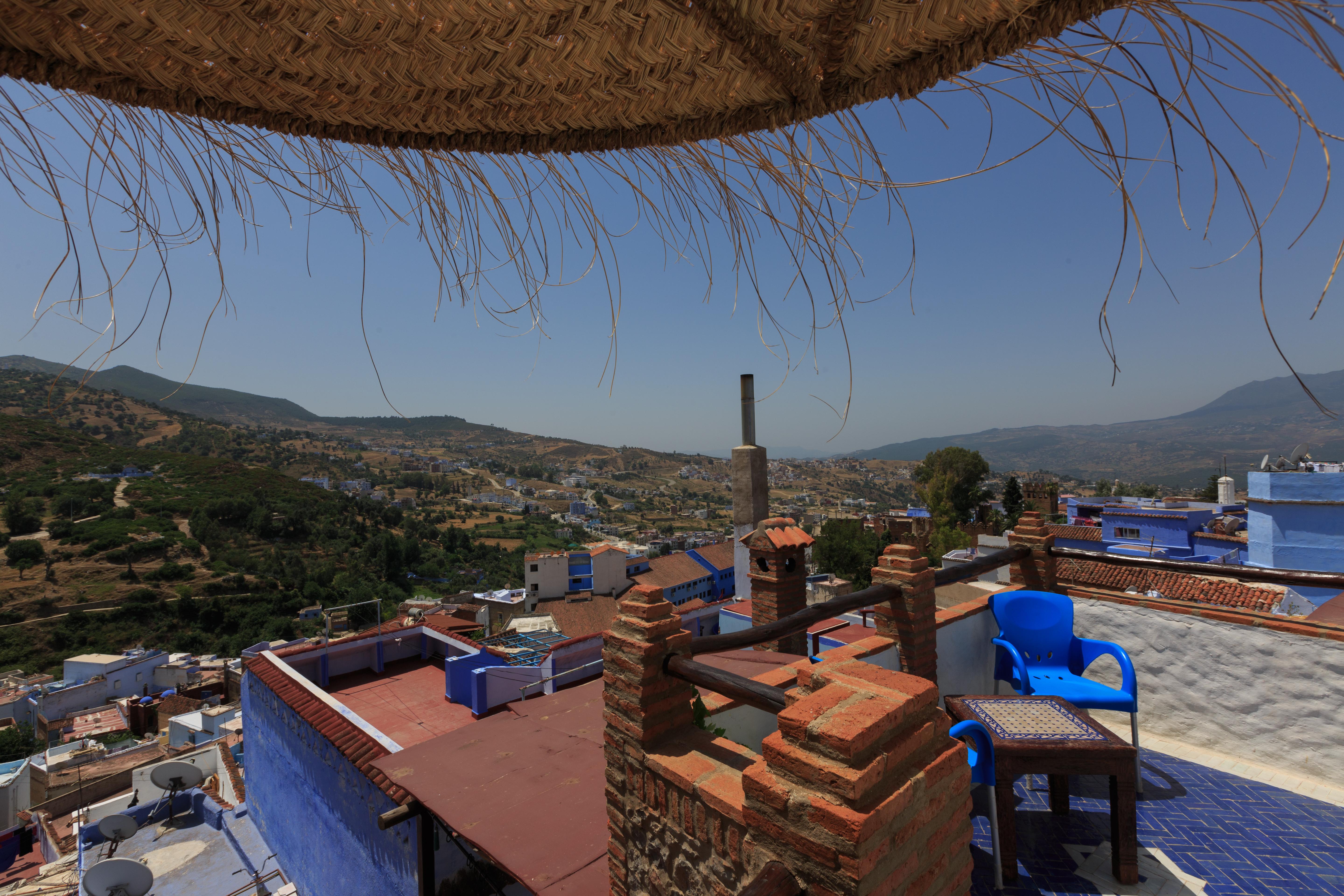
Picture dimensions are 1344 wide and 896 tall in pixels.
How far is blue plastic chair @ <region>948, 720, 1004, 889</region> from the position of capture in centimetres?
249

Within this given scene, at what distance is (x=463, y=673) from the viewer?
724cm

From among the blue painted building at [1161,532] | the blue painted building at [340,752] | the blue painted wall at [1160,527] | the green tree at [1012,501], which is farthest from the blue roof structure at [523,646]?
the green tree at [1012,501]

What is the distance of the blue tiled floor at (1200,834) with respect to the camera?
2.55 metres

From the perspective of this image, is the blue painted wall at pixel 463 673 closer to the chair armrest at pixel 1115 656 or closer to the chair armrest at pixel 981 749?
the chair armrest at pixel 981 749

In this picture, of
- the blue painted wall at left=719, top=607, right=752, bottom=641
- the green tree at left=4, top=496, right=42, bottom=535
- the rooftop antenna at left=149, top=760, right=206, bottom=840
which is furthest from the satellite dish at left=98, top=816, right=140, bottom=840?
the green tree at left=4, top=496, right=42, bottom=535

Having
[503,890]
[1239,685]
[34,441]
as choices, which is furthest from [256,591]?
[1239,685]

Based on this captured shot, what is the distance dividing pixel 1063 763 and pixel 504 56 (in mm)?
3158

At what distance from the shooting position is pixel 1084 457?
5787 inches

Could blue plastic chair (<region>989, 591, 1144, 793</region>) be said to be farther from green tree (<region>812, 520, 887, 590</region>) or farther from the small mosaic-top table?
green tree (<region>812, 520, 887, 590</region>)

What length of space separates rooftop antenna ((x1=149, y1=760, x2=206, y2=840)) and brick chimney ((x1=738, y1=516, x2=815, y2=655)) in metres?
10.9

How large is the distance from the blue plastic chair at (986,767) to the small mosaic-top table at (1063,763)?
0.9 inches

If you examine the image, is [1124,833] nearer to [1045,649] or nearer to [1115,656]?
[1115,656]

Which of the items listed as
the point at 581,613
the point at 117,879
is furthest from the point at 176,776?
the point at 581,613

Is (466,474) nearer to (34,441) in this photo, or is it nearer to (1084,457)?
(34,441)
